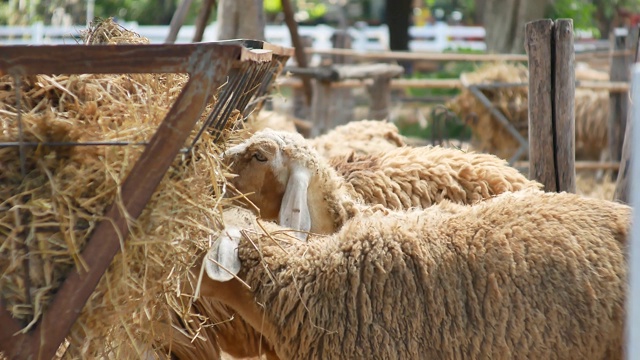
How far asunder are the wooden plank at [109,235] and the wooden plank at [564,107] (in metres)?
2.80

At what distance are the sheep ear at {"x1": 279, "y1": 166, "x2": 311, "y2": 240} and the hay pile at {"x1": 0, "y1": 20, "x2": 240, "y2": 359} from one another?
130 centimetres

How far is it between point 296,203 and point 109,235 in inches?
71.9

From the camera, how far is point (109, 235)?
101 inches

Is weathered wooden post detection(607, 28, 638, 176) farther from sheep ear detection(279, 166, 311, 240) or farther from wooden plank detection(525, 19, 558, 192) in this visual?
sheep ear detection(279, 166, 311, 240)

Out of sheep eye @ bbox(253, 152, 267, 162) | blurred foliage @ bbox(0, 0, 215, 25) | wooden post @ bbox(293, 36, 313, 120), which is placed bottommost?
wooden post @ bbox(293, 36, 313, 120)

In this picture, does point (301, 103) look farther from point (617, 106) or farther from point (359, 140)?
point (359, 140)

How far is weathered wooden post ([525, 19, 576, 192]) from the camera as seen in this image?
15.6ft

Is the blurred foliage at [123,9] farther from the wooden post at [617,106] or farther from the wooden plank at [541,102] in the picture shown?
the wooden plank at [541,102]

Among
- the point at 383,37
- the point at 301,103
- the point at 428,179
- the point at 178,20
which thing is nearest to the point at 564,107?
the point at 428,179

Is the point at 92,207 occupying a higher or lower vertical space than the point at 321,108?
higher

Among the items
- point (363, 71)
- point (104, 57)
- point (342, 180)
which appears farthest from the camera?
point (363, 71)

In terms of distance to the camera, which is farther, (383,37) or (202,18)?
(383,37)

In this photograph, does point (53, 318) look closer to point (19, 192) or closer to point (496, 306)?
point (19, 192)

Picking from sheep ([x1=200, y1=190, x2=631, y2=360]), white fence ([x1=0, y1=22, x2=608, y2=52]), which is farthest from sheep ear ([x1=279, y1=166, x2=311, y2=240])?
white fence ([x1=0, y1=22, x2=608, y2=52])
